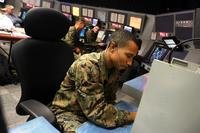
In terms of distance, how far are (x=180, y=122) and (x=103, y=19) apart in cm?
402

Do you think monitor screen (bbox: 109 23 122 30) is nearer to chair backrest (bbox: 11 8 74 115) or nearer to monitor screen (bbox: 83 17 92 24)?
monitor screen (bbox: 83 17 92 24)

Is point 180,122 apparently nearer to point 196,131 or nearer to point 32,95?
point 196,131

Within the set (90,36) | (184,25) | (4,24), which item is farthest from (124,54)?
(90,36)

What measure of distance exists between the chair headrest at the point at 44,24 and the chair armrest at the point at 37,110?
15.9 inches

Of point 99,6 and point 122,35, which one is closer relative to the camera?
point 122,35

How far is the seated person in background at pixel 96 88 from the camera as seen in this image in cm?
123

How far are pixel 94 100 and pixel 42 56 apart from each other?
48 centimetres

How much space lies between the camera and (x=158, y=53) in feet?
9.01

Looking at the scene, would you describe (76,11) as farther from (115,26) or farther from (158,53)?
(158,53)

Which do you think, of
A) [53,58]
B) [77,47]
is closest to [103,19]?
[77,47]

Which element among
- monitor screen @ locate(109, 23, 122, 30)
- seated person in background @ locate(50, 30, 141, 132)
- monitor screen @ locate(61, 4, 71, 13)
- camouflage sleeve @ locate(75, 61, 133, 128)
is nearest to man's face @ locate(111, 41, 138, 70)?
seated person in background @ locate(50, 30, 141, 132)

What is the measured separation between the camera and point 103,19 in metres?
4.59

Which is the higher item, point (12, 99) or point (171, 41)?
point (171, 41)

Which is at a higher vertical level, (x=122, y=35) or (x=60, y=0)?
(x=60, y=0)
